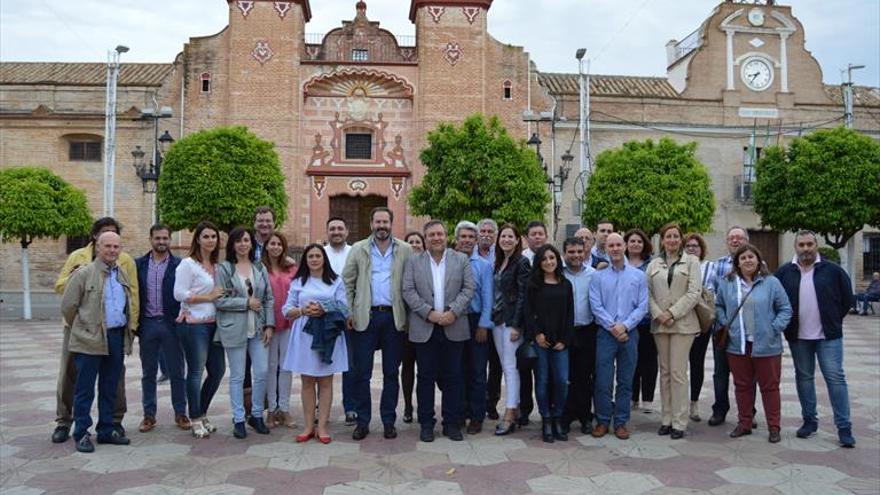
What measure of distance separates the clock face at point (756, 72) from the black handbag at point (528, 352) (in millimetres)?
26239

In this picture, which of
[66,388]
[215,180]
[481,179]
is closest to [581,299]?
[66,388]

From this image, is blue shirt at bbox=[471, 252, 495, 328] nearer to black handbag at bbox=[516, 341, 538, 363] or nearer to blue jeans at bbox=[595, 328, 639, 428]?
black handbag at bbox=[516, 341, 538, 363]

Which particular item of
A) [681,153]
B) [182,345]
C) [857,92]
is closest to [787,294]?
[182,345]

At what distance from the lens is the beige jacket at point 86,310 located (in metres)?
5.72

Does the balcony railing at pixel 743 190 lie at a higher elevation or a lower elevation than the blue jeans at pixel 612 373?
higher

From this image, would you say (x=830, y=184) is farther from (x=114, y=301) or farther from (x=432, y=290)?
(x=114, y=301)

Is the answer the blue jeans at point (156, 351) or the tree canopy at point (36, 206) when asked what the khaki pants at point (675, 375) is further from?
the tree canopy at point (36, 206)

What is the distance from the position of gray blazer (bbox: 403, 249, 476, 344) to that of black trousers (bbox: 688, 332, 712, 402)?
2.38 metres

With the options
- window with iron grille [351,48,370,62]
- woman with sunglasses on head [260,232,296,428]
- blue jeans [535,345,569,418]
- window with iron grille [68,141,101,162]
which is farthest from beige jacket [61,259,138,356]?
window with iron grille [68,141,101,162]

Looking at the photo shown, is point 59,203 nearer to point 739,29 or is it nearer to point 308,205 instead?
point 308,205

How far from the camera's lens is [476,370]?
6395mm

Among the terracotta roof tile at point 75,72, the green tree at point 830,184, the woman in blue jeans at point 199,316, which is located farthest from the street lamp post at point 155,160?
the green tree at point 830,184

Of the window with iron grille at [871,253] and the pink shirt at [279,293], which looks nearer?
the pink shirt at [279,293]

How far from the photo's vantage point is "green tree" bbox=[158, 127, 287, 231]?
19500 millimetres
